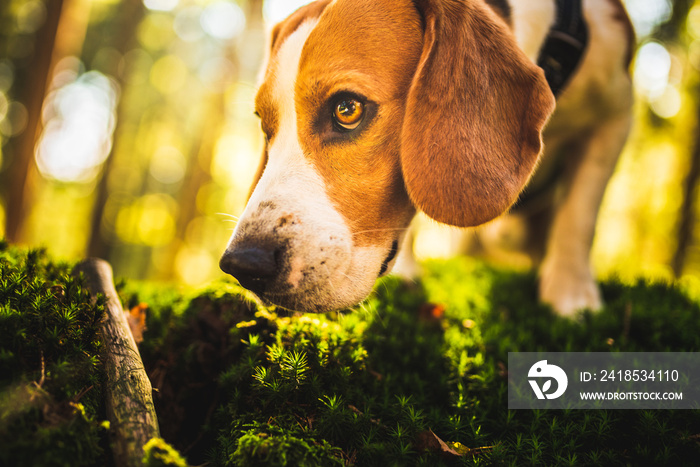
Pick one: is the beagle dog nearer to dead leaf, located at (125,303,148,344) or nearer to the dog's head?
the dog's head

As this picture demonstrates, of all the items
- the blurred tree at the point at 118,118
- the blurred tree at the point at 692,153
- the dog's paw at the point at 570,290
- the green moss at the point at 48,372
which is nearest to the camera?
the green moss at the point at 48,372

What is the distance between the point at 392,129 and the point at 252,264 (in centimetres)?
88

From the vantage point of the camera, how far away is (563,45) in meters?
2.55

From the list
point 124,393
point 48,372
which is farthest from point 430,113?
point 48,372

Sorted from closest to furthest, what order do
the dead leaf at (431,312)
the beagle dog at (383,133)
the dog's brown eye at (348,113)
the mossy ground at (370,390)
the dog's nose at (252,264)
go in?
1. the mossy ground at (370,390)
2. the dog's nose at (252,264)
3. the beagle dog at (383,133)
4. the dog's brown eye at (348,113)
5. the dead leaf at (431,312)

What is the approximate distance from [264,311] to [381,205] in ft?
2.32

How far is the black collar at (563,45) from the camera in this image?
2521 millimetres

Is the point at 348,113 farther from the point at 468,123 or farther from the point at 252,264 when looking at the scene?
the point at 252,264

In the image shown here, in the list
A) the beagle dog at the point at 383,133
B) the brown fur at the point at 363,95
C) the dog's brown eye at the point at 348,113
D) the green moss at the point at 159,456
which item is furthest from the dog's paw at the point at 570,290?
the green moss at the point at 159,456

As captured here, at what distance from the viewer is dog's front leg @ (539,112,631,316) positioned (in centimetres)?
289

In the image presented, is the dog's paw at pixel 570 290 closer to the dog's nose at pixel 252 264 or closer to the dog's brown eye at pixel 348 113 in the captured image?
the dog's brown eye at pixel 348 113

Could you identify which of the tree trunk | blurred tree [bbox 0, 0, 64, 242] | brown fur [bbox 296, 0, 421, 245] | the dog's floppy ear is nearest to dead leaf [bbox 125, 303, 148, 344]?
A: brown fur [bbox 296, 0, 421, 245]

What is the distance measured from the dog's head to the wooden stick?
52 cm

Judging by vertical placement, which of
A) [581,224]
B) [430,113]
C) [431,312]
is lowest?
[431,312]
